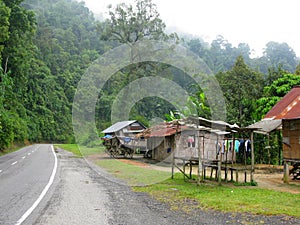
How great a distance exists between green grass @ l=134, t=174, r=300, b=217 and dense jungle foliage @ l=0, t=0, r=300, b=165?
520 inches

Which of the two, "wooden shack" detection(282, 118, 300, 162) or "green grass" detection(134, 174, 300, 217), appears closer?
"green grass" detection(134, 174, 300, 217)

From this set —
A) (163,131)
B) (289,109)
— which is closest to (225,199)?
(289,109)

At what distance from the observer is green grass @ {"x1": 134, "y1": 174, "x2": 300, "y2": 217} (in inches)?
308

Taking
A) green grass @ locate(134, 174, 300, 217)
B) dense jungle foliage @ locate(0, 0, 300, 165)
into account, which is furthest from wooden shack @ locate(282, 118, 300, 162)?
dense jungle foliage @ locate(0, 0, 300, 165)

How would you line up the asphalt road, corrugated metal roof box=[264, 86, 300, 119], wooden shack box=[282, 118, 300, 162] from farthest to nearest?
wooden shack box=[282, 118, 300, 162] < corrugated metal roof box=[264, 86, 300, 119] < the asphalt road

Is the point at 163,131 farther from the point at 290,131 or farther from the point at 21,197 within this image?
the point at 21,197

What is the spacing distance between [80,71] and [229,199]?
222 feet

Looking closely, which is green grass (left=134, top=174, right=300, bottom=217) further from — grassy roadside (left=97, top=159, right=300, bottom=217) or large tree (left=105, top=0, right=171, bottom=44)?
large tree (left=105, top=0, right=171, bottom=44)

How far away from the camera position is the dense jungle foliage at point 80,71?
25828 mm

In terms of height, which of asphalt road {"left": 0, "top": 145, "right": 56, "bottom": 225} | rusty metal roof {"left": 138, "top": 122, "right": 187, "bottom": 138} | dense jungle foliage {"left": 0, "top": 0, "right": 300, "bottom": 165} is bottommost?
asphalt road {"left": 0, "top": 145, "right": 56, "bottom": 225}

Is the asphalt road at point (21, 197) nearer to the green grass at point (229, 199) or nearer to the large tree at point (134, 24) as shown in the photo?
the green grass at point (229, 199)

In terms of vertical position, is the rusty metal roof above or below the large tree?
below

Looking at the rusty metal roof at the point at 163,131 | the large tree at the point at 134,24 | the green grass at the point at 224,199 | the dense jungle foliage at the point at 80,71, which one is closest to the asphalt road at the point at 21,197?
the green grass at the point at 224,199

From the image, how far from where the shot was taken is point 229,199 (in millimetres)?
9148
